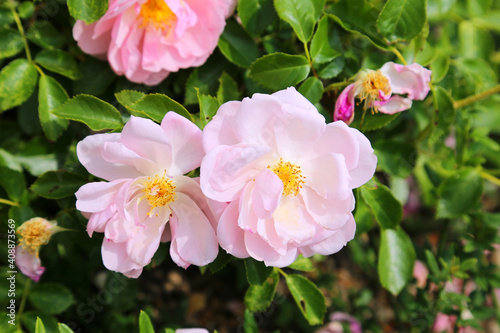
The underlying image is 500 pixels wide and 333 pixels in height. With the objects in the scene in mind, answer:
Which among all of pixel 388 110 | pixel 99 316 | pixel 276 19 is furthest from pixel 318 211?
pixel 99 316

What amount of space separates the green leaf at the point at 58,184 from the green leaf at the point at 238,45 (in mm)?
506

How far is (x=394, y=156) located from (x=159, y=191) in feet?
2.51

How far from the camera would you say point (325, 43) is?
3.82 ft

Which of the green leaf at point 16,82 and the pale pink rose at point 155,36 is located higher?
the pale pink rose at point 155,36

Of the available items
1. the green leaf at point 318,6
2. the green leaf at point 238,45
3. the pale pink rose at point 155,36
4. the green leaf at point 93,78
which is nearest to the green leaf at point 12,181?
the green leaf at point 93,78

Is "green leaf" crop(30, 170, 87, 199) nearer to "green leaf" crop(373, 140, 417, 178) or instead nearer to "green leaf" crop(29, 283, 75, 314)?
"green leaf" crop(29, 283, 75, 314)

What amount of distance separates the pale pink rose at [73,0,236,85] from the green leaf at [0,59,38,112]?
0.20 meters

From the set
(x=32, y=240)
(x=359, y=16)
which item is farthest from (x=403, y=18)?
(x=32, y=240)

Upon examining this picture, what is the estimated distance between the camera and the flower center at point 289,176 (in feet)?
3.11

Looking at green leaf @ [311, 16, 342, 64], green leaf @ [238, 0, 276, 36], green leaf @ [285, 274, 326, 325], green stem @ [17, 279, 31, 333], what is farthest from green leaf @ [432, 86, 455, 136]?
green stem @ [17, 279, 31, 333]

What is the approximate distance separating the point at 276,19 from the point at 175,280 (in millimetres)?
1436

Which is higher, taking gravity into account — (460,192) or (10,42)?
(10,42)

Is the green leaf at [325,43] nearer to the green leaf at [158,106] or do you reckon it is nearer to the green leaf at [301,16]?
the green leaf at [301,16]

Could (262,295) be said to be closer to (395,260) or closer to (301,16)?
(395,260)
